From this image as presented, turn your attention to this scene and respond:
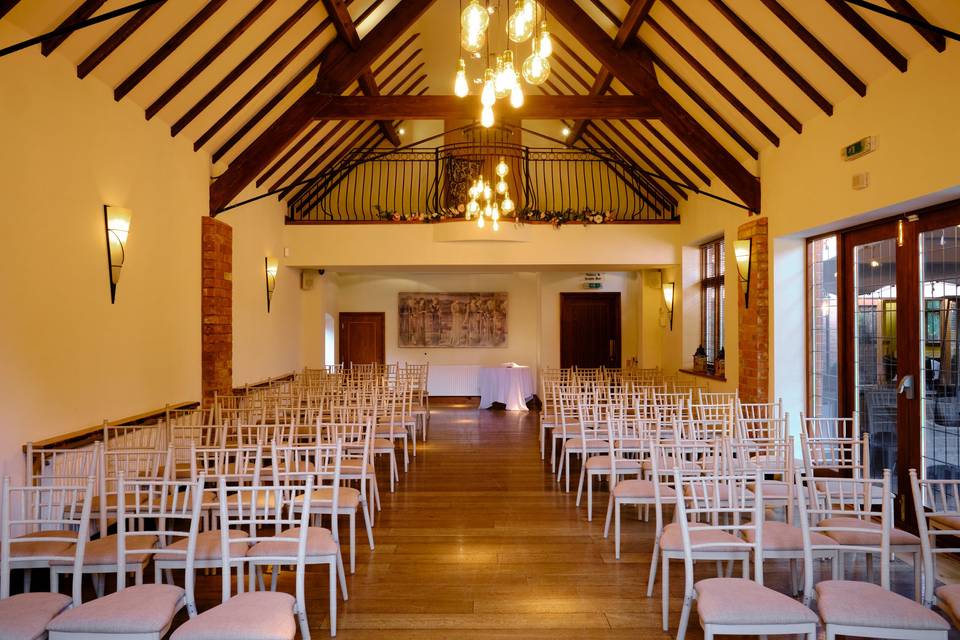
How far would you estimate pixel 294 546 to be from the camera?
3.60 m

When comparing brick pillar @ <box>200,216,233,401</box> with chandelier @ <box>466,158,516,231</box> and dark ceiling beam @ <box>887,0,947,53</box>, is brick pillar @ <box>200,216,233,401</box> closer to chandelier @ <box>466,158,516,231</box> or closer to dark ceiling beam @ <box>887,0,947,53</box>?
chandelier @ <box>466,158,516,231</box>

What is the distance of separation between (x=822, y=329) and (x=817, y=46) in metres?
3.04

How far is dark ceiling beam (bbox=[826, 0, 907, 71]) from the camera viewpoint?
5.07 m

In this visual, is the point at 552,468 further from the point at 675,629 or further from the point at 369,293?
the point at 369,293

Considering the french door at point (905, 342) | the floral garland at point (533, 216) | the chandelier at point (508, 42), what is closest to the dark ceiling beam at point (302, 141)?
the floral garland at point (533, 216)

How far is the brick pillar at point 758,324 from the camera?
25.6ft

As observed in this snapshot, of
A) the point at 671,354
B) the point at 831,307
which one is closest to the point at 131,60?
the point at 831,307

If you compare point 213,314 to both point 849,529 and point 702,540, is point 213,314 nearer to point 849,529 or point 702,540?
point 702,540

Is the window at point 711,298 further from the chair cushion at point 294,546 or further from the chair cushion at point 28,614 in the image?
the chair cushion at point 28,614


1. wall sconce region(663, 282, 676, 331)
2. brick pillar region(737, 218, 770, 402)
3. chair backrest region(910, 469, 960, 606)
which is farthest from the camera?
wall sconce region(663, 282, 676, 331)

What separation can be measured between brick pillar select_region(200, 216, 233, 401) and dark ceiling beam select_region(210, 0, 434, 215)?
33cm

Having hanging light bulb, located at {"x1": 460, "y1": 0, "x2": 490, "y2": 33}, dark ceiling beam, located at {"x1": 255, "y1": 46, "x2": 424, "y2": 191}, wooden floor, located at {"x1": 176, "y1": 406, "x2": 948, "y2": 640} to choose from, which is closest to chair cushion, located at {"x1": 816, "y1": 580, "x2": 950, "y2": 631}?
wooden floor, located at {"x1": 176, "y1": 406, "x2": 948, "y2": 640}

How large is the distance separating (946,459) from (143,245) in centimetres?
688

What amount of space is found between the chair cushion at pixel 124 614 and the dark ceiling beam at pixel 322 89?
229 inches
